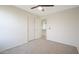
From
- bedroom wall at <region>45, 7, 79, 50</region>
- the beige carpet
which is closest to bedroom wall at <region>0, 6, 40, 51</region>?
the beige carpet

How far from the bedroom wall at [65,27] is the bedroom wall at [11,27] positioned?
2.24 m

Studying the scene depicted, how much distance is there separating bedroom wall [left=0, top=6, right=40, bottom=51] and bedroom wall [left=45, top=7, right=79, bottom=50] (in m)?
2.24

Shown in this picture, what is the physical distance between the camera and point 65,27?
528 centimetres

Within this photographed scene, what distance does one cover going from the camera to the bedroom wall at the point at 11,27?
3779 millimetres

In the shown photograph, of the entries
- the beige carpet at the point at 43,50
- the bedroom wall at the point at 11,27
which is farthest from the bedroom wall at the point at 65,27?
the bedroom wall at the point at 11,27

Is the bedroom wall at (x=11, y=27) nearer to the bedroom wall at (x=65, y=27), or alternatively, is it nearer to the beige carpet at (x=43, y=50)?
the beige carpet at (x=43, y=50)

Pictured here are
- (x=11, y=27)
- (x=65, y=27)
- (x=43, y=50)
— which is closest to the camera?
(x=43, y=50)

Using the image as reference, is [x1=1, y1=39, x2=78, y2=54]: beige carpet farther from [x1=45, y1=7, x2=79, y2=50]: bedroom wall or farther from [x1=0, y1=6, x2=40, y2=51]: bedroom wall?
→ [x1=45, y1=7, x2=79, y2=50]: bedroom wall

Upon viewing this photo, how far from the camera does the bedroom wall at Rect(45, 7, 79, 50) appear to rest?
4.60 meters

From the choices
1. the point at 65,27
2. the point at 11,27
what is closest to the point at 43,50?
the point at 11,27

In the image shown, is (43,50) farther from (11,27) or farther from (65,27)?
(65,27)

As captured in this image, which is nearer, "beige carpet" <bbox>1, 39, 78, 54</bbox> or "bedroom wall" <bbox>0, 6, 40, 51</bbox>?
"beige carpet" <bbox>1, 39, 78, 54</bbox>

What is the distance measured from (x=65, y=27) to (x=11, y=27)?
3251 mm
